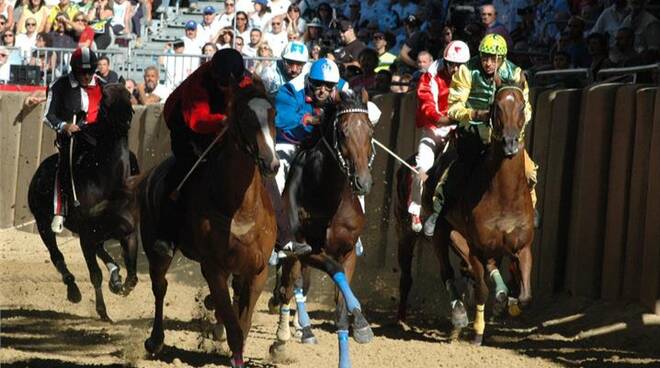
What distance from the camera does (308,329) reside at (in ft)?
37.9

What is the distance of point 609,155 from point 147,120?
28.7ft

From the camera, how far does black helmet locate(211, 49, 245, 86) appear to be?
945 cm

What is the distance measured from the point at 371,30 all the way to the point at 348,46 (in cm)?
76

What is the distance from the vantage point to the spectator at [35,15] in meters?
24.0

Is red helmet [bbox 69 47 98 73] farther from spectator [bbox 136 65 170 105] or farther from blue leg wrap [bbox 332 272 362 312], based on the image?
spectator [bbox 136 65 170 105]

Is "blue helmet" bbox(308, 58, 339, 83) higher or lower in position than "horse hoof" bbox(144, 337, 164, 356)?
higher

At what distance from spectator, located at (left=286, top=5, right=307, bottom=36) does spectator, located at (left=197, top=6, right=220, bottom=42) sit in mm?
1243

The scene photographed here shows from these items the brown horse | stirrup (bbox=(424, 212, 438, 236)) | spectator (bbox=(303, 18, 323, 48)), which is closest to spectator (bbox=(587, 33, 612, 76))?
stirrup (bbox=(424, 212, 438, 236))

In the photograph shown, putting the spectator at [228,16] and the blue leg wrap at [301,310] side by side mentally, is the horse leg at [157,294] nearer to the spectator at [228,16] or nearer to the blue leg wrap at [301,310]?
the blue leg wrap at [301,310]

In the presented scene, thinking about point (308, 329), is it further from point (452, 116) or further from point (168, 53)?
point (168, 53)

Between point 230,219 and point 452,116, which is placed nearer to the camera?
point 230,219

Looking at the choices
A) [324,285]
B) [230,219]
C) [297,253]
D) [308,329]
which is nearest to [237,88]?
[230,219]

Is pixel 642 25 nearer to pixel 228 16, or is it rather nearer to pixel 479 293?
pixel 479 293

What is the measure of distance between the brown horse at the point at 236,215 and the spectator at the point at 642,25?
243 inches
